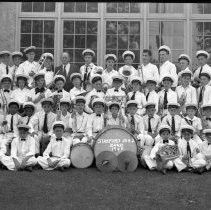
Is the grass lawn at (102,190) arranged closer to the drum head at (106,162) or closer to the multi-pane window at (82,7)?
the drum head at (106,162)

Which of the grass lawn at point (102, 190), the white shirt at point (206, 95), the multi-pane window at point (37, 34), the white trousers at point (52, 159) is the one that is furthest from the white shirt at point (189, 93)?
the multi-pane window at point (37, 34)

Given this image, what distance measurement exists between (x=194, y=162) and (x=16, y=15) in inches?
292

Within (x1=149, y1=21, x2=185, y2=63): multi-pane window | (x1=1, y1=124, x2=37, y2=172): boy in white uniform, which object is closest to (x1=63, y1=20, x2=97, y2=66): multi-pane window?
(x1=149, y1=21, x2=185, y2=63): multi-pane window

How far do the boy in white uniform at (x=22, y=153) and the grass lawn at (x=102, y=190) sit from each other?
22 centimetres

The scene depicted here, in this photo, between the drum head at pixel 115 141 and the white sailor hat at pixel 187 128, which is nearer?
the drum head at pixel 115 141

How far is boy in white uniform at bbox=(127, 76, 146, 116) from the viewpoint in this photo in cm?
1007

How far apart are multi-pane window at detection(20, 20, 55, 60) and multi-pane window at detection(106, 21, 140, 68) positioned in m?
1.63

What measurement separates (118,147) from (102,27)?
5820 millimetres

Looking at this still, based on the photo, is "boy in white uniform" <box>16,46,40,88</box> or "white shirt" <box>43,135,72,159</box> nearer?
"white shirt" <box>43,135,72,159</box>

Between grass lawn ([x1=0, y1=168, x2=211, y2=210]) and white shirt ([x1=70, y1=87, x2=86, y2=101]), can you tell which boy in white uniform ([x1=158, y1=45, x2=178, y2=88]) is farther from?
grass lawn ([x1=0, y1=168, x2=211, y2=210])

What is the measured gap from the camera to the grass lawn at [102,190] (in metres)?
6.93

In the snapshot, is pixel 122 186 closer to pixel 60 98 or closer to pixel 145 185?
pixel 145 185

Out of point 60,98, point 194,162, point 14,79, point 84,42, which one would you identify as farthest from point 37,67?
point 194,162

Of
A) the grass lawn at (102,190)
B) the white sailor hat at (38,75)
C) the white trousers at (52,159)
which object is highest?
the white sailor hat at (38,75)
